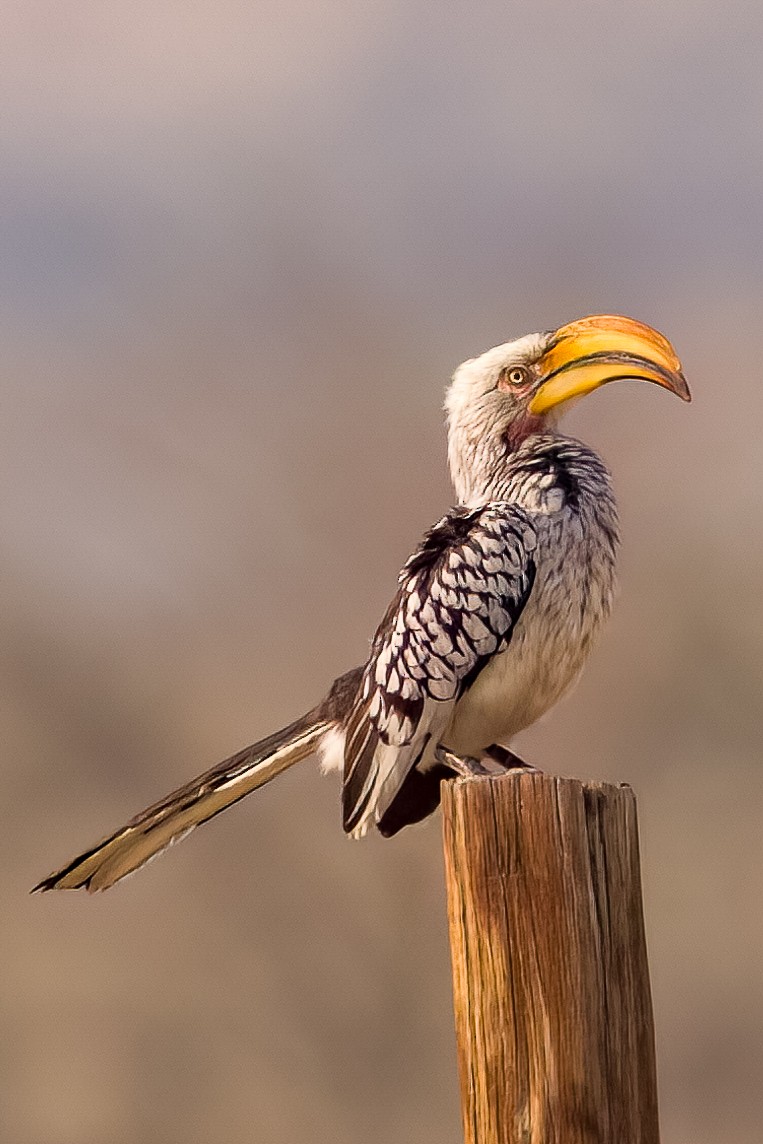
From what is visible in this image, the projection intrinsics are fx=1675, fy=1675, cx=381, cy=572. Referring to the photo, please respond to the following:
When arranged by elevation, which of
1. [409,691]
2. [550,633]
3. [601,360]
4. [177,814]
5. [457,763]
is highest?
[601,360]

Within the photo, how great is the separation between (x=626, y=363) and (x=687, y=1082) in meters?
11.0

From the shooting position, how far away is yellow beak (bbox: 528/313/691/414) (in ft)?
14.1

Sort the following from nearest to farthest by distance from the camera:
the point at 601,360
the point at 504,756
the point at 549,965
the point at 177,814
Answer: the point at 549,965 < the point at 177,814 < the point at 601,360 < the point at 504,756

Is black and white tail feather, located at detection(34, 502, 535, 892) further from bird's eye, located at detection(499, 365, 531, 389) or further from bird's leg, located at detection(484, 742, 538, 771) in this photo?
bird's eye, located at detection(499, 365, 531, 389)

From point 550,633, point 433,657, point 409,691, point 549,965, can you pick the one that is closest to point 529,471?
point 550,633

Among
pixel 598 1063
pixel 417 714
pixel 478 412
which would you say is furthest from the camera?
pixel 478 412

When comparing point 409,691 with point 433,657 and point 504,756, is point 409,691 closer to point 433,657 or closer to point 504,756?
point 433,657

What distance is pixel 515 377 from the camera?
15.9 feet

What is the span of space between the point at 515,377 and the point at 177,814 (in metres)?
1.61

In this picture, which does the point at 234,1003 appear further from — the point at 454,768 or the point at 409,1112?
the point at 454,768

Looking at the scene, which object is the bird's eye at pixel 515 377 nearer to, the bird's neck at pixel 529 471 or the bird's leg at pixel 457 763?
the bird's neck at pixel 529 471

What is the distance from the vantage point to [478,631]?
4230 millimetres

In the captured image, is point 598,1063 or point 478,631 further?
point 478,631

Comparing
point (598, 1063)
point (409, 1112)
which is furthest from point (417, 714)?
point (409, 1112)
